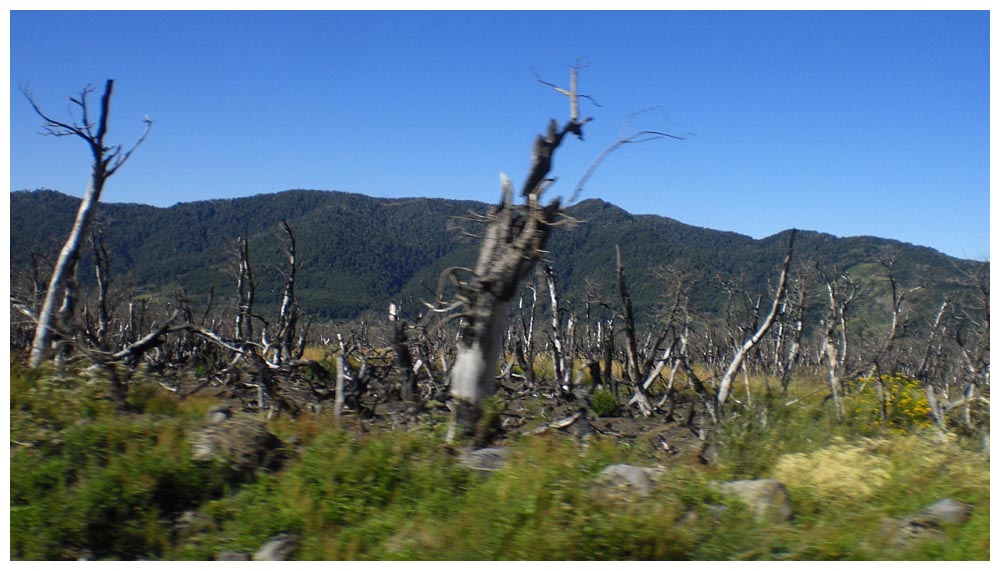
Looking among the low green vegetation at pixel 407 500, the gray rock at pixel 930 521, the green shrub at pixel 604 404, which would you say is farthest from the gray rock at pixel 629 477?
the green shrub at pixel 604 404

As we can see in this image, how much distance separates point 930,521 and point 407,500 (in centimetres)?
374

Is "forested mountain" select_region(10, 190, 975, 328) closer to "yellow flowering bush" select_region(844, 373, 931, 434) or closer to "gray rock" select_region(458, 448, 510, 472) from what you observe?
"yellow flowering bush" select_region(844, 373, 931, 434)

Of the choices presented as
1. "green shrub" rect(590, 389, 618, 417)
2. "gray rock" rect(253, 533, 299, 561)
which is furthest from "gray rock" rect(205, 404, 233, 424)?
"green shrub" rect(590, 389, 618, 417)

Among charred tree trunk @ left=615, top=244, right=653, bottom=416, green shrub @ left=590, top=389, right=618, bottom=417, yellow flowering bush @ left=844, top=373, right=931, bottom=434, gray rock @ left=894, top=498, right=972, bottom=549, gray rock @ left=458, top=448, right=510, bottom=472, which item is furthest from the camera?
green shrub @ left=590, top=389, right=618, bottom=417

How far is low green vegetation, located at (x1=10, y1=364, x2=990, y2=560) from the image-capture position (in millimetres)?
5266

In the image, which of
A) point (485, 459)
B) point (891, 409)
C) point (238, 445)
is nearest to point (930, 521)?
point (485, 459)

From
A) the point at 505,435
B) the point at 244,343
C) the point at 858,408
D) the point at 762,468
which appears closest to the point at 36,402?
the point at 244,343

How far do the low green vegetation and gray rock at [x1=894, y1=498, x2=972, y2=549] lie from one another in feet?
0.33

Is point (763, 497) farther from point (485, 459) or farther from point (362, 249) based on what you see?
point (362, 249)

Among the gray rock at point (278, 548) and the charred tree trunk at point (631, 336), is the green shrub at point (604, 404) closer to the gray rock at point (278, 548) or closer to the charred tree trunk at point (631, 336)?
the charred tree trunk at point (631, 336)

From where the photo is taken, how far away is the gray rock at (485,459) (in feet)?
21.8

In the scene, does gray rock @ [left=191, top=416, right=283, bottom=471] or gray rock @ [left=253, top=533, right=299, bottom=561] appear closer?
gray rock @ [left=253, top=533, right=299, bottom=561]

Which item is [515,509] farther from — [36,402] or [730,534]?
[36,402]

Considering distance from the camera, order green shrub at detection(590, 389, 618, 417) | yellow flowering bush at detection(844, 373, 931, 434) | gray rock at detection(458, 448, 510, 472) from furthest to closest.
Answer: green shrub at detection(590, 389, 618, 417) < yellow flowering bush at detection(844, 373, 931, 434) < gray rock at detection(458, 448, 510, 472)
